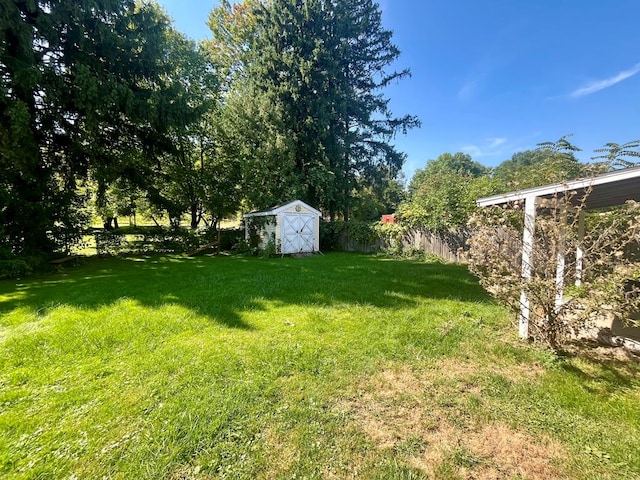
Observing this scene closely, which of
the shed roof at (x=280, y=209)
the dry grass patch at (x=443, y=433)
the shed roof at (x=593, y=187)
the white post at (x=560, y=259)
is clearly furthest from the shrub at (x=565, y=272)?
the shed roof at (x=280, y=209)

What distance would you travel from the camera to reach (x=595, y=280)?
282 centimetres

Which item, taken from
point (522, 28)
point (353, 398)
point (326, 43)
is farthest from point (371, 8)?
point (353, 398)

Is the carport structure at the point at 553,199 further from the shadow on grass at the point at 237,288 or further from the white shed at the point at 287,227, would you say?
the white shed at the point at 287,227

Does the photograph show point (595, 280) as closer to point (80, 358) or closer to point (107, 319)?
point (80, 358)

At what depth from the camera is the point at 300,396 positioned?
95.2 inches

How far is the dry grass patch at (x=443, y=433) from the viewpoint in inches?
68.2

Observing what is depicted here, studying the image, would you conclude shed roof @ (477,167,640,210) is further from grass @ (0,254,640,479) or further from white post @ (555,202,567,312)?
grass @ (0,254,640,479)

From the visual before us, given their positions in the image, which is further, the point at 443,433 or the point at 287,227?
the point at 287,227

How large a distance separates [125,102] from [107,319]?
816 cm

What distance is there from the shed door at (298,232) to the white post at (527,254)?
9.31 m

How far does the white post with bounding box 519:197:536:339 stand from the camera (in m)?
3.37

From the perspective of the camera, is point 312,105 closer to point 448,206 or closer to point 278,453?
point 448,206

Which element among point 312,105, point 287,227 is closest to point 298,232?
point 287,227

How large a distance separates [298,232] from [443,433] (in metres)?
10.6
